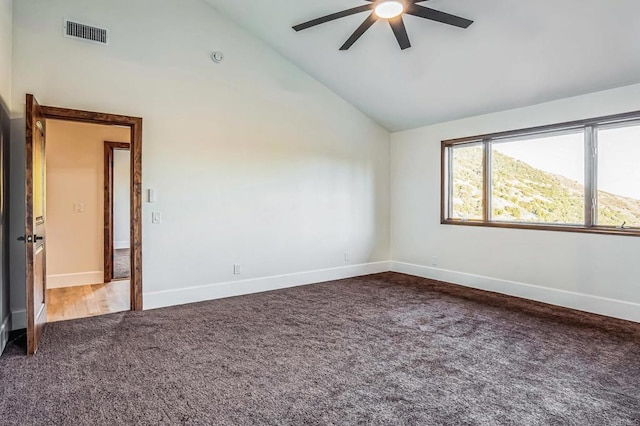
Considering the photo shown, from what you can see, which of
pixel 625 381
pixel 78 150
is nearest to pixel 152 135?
pixel 78 150

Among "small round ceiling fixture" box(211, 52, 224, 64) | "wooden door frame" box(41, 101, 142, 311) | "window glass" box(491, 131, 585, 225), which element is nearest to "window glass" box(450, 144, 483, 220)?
"window glass" box(491, 131, 585, 225)

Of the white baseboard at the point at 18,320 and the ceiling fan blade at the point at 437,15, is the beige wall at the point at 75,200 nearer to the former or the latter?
the white baseboard at the point at 18,320

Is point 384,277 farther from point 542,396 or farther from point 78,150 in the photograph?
point 78,150

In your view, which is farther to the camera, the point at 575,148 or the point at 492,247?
the point at 492,247

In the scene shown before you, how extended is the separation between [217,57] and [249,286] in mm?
2912

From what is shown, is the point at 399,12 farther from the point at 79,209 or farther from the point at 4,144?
the point at 79,209

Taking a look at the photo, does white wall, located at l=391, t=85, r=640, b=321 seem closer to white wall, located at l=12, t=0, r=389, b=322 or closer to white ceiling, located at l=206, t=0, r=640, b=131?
white ceiling, located at l=206, t=0, r=640, b=131

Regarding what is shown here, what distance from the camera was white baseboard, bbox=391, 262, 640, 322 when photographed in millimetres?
3911

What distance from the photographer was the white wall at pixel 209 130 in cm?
383

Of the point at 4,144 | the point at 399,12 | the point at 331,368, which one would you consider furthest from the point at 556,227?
the point at 4,144

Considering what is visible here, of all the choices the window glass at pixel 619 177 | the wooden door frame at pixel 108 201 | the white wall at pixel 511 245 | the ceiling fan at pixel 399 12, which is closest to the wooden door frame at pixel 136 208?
the wooden door frame at pixel 108 201

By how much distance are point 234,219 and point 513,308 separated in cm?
348

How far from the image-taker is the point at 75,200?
533 centimetres

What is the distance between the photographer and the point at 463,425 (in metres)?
2.02
